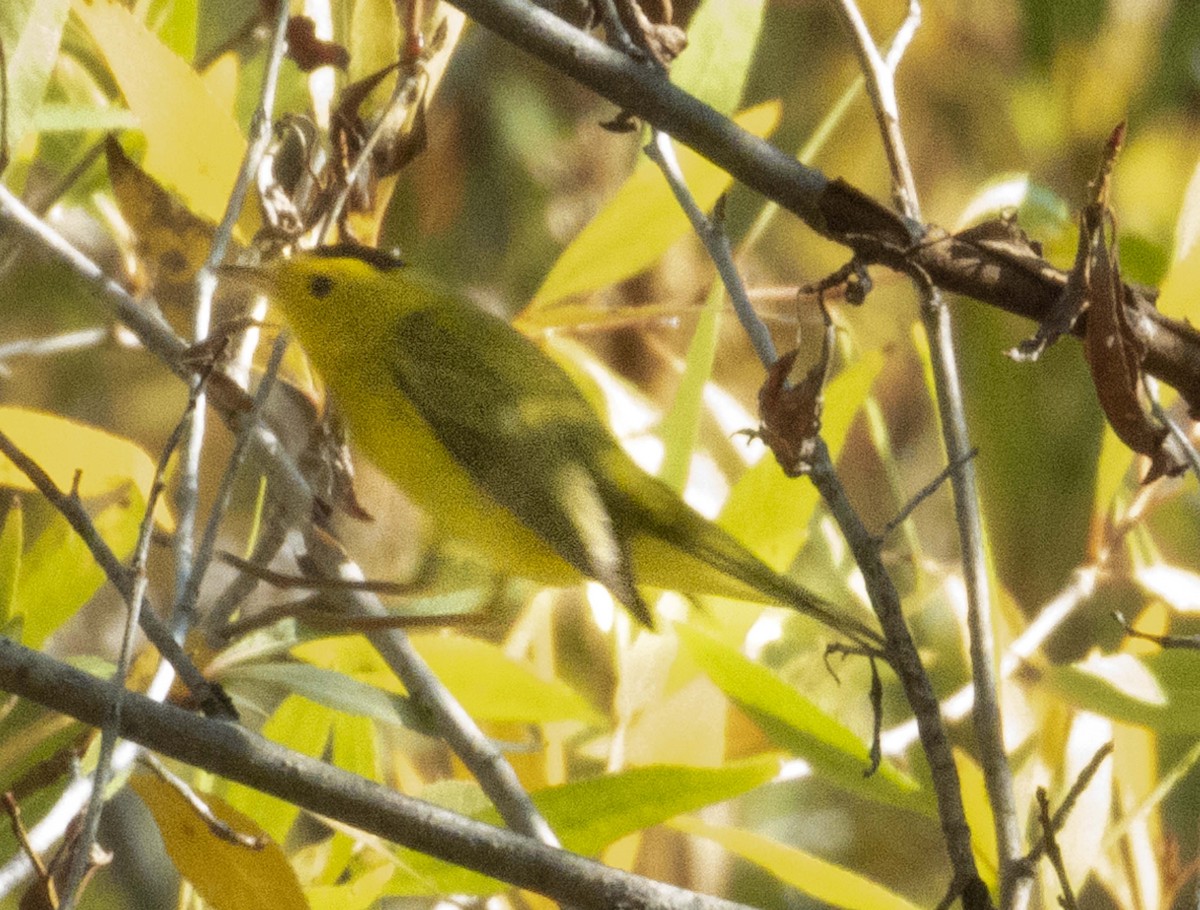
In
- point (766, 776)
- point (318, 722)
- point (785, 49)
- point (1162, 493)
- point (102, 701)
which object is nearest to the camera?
point (102, 701)

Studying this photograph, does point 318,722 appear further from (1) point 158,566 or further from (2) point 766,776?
(1) point 158,566

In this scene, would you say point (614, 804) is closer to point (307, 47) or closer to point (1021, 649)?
point (1021, 649)

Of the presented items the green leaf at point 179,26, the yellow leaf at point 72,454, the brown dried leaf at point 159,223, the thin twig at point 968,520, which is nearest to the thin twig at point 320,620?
the yellow leaf at point 72,454

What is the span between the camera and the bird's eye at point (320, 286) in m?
1.58

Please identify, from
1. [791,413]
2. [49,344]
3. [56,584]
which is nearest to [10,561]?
[56,584]

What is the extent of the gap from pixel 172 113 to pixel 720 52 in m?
0.54

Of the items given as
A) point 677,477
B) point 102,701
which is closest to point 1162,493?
point 677,477

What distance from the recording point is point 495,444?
4.81 feet

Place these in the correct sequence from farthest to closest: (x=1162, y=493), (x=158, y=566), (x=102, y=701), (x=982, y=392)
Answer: (x=158, y=566)
(x=982, y=392)
(x=1162, y=493)
(x=102, y=701)

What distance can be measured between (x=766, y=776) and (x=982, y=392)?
1.34 metres

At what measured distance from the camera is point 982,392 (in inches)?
91.3

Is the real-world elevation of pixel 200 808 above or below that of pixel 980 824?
below

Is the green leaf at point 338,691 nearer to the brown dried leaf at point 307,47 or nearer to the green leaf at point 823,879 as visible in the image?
the green leaf at point 823,879

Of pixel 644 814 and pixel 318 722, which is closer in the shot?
pixel 644 814
